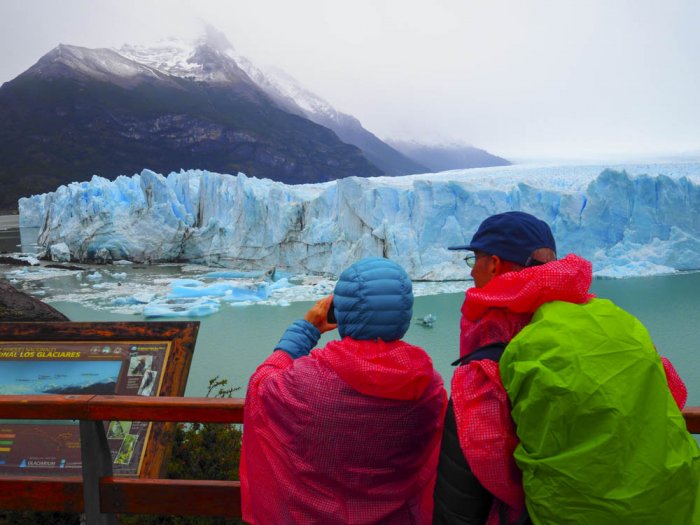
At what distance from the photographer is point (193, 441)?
6.82 feet

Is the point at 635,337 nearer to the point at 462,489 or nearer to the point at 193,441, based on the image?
the point at 462,489

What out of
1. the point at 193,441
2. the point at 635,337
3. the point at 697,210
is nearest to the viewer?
the point at 635,337

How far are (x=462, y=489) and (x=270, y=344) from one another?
586cm

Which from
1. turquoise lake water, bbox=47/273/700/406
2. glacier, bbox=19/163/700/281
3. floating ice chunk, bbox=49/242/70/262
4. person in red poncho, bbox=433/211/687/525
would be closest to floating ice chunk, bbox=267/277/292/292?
turquoise lake water, bbox=47/273/700/406

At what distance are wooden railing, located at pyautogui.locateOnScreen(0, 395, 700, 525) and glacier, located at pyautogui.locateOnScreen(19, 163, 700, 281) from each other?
9.10m

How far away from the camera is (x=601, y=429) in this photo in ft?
1.98

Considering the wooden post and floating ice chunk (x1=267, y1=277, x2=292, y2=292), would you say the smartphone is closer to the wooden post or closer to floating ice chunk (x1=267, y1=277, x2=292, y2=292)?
the wooden post

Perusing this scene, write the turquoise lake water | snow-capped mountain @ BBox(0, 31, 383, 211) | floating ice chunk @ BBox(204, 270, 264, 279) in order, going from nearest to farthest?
1. the turquoise lake water
2. floating ice chunk @ BBox(204, 270, 264, 279)
3. snow-capped mountain @ BBox(0, 31, 383, 211)

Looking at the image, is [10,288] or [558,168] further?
[558,168]

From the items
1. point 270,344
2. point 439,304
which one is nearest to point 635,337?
point 270,344

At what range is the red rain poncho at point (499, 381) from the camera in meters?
0.66

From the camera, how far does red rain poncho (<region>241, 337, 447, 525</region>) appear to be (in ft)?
2.52

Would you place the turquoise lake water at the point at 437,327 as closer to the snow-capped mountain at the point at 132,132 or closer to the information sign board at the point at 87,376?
the information sign board at the point at 87,376

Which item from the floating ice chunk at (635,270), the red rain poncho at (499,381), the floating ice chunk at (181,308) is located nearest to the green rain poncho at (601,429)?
the red rain poncho at (499,381)
